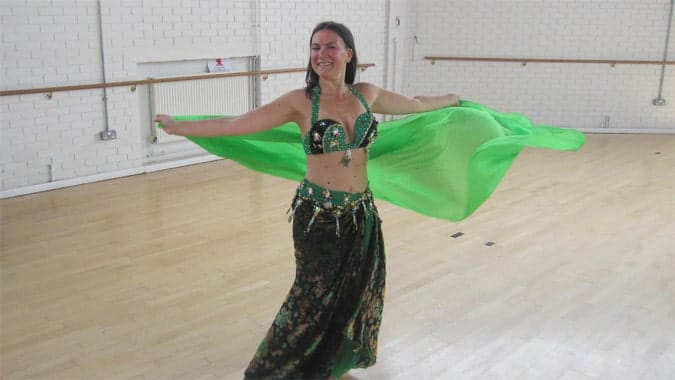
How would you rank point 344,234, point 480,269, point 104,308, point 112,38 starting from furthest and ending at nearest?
point 112,38, point 480,269, point 104,308, point 344,234

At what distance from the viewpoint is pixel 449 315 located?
3912mm

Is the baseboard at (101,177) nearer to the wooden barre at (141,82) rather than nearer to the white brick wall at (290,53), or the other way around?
the white brick wall at (290,53)

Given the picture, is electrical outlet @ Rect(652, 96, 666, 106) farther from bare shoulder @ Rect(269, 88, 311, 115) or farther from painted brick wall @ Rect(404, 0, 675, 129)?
bare shoulder @ Rect(269, 88, 311, 115)

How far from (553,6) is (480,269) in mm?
6268

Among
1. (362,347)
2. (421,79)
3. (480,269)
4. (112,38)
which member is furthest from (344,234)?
(421,79)

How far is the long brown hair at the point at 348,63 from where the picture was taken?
2750mm

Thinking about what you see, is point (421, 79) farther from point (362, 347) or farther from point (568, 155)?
point (362, 347)

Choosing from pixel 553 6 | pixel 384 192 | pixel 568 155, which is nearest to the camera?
pixel 384 192

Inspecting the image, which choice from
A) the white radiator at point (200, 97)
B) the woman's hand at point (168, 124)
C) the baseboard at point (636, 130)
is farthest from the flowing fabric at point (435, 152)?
the baseboard at point (636, 130)

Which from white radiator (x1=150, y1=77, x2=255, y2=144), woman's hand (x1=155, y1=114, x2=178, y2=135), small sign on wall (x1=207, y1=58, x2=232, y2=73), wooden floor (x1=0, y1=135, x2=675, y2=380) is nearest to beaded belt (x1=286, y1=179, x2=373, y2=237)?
woman's hand (x1=155, y1=114, x2=178, y2=135)

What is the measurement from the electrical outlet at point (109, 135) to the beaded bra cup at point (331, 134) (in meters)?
4.57

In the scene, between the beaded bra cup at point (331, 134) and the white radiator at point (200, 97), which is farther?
the white radiator at point (200, 97)

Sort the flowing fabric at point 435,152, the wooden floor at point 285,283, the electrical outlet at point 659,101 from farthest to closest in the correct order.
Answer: the electrical outlet at point 659,101 < the wooden floor at point 285,283 < the flowing fabric at point 435,152

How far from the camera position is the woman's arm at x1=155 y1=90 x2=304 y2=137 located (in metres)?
2.82
